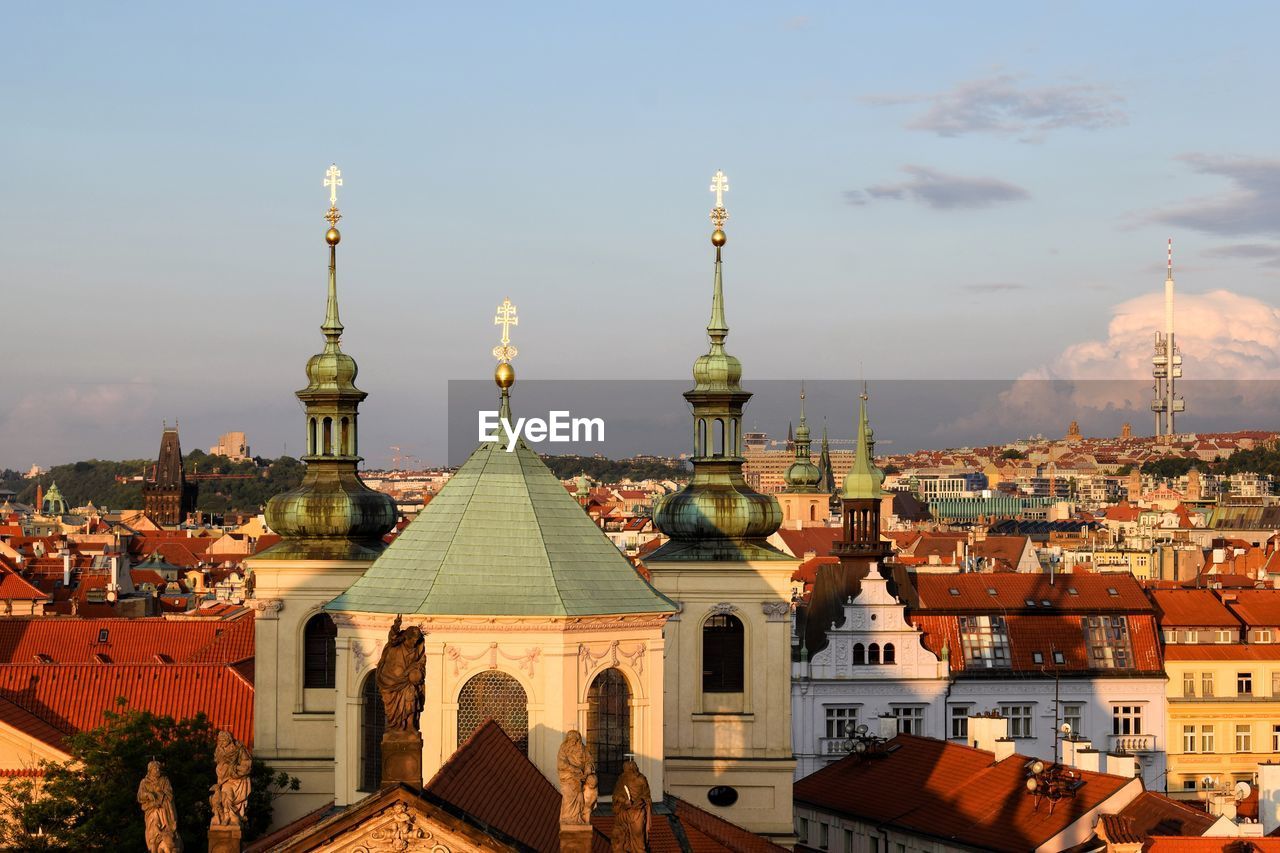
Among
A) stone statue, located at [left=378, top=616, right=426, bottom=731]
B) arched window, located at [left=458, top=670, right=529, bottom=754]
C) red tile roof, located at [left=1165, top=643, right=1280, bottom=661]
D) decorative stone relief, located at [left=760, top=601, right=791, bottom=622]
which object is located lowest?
red tile roof, located at [left=1165, top=643, right=1280, bottom=661]

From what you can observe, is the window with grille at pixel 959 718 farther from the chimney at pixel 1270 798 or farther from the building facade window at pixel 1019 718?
the chimney at pixel 1270 798

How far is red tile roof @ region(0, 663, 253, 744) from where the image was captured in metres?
56.2

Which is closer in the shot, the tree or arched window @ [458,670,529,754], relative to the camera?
arched window @ [458,670,529,754]

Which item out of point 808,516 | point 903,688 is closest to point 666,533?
point 903,688

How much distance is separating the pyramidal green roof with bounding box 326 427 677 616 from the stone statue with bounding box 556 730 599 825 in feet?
31.0

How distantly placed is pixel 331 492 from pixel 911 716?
3120 centimetres

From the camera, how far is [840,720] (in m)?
73.3

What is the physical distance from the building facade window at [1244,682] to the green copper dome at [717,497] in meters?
39.1

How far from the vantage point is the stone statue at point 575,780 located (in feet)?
86.5

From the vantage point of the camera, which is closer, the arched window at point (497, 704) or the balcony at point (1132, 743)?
the arched window at point (497, 704)

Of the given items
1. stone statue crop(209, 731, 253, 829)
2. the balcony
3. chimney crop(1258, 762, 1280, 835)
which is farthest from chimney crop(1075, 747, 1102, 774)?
stone statue crop(209, 731, 253, 829)

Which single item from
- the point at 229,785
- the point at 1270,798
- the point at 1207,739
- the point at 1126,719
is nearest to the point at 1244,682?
the point at 1207,739

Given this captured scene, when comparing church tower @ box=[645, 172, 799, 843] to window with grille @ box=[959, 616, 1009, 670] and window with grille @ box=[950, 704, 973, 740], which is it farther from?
window with grille @ box=[959, 616, 1009, 670]

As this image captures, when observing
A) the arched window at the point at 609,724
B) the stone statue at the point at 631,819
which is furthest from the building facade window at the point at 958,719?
the stone statue at the point at 631,819
